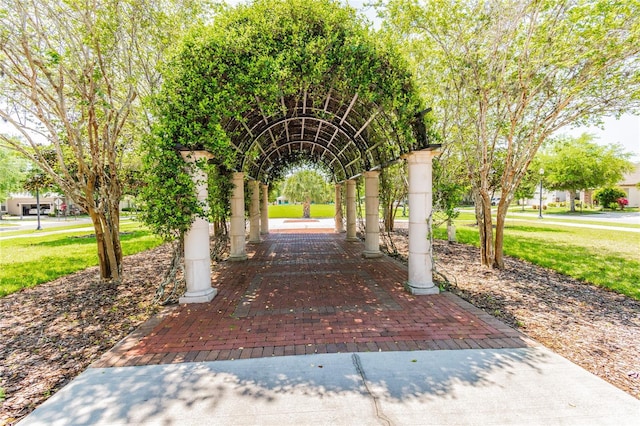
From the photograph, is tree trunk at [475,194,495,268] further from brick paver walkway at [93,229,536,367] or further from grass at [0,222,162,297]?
grass at [0,222,162,297]

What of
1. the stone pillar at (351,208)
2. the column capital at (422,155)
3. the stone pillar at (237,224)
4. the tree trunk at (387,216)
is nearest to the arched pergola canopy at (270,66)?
the column capital at (422,155)

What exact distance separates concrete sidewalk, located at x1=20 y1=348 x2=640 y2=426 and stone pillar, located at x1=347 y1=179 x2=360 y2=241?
988 centimetres

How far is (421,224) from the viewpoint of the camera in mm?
6242

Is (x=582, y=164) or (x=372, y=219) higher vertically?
(x=582, y=164)

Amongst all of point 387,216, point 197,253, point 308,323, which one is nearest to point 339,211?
point 387,216

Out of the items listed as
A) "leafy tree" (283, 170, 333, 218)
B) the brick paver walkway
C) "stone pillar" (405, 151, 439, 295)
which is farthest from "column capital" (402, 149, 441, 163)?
"leafy tree" (283, 170, 333, 218)

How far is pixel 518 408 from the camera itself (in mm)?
2838

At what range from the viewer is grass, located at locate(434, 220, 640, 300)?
285 inches

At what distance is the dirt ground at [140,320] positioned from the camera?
11.7 feet

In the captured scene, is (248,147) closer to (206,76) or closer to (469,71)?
(206,76)

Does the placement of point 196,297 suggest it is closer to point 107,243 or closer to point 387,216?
point 107,243

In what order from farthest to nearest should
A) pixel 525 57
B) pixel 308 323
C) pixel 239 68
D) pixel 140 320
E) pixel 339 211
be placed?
pixel 339 211 → pixel 525 57 → pixel 239 68 → pixel 140 320 → pixel 308 323

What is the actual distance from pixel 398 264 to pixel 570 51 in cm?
604

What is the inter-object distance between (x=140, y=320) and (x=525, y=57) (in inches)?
349
